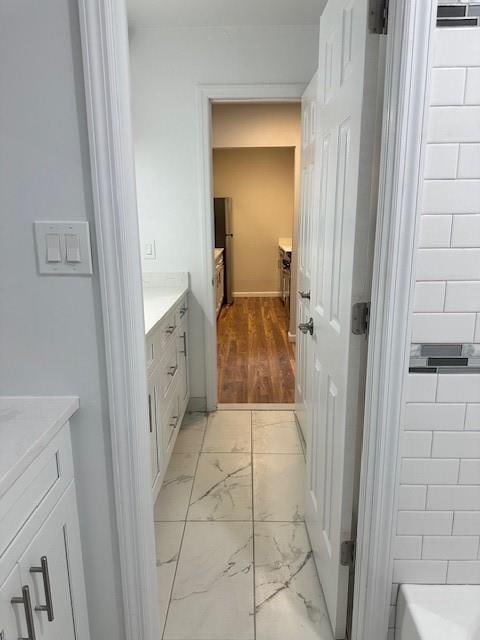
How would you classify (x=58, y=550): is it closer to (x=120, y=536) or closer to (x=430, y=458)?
(x=120, y=536)

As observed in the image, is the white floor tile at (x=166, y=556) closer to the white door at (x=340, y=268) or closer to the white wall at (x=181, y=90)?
the white door at (x=340, y=268)

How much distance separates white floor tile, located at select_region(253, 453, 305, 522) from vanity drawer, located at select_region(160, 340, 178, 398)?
2.24 ft

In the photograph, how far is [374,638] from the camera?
4.22ft

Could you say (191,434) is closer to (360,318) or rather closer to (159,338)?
(159,338)

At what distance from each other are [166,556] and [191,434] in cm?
103

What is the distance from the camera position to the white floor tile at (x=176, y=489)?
6.74 feet

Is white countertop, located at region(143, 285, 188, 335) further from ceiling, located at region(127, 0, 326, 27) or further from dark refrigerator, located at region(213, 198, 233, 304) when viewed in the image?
dark refrigerator, located at region(213, 198, 233, 304)

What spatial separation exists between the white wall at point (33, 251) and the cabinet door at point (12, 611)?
12.2 inches

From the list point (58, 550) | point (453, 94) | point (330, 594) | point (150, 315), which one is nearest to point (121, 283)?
point (58, 550)

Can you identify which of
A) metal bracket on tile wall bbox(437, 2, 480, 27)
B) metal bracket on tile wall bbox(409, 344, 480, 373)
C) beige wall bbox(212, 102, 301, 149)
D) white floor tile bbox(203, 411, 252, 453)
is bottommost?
white floor tile bbox(203, 411, 252, 453)

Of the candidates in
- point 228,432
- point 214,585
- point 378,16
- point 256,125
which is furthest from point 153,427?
point 256,125

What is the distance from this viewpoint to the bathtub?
1.13 m

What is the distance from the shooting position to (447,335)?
3.65 ft

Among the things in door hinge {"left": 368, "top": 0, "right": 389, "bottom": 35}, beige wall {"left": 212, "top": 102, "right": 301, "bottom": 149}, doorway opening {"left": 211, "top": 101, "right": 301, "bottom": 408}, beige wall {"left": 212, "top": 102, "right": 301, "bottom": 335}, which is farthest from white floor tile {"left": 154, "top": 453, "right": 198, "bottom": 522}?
beige wall {"left": 212, "top": 102, "right": 301, "bottom": 149}
